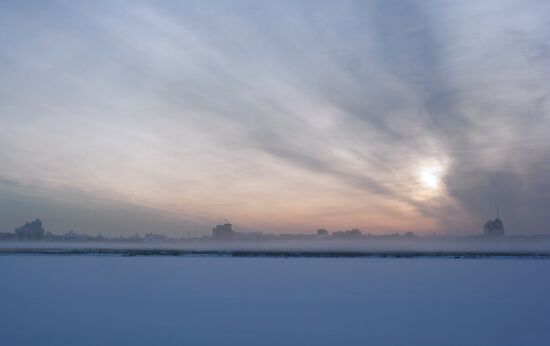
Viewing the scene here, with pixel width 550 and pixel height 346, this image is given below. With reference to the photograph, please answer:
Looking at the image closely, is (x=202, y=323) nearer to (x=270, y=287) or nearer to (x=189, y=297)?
(x=189, y=297)

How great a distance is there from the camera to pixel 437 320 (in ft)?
62.7

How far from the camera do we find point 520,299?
974 inches

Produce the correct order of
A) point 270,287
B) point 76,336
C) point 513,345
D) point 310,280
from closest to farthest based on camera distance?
point 513,345 → point 76,336 → point 270,287 → point 310,280

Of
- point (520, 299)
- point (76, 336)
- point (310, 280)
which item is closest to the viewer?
point (76, 336)

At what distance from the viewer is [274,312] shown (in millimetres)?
21188

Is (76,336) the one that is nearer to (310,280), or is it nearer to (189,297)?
(189,297)

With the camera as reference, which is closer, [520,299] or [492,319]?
[492,319]

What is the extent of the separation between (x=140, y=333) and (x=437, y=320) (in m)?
10.9

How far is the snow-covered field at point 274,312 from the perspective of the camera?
52.3ft

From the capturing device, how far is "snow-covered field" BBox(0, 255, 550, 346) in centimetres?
1595

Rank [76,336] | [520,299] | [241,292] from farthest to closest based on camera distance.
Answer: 1. [241,292]
2. [520,299]
3. [76,336]

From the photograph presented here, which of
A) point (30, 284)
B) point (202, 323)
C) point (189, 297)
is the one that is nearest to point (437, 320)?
point (202, 323)

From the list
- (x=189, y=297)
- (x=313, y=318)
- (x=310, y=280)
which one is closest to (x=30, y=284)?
(x=189, y=297)

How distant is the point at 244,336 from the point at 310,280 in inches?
784
